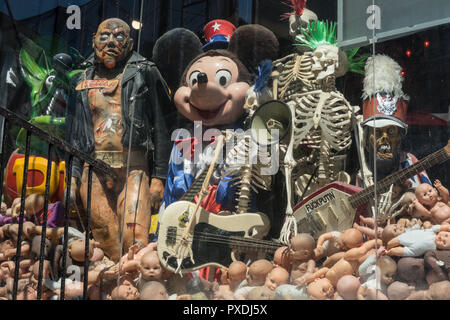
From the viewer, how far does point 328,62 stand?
11.8ft

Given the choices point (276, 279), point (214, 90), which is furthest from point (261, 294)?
point (214, 90)

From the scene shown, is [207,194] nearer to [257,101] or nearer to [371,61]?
[257,101]

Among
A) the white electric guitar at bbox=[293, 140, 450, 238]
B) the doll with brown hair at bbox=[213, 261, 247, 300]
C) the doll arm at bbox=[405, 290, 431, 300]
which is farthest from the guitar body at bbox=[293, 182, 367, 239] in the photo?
the doll arm at bbox=[405, 290, 431, 300]

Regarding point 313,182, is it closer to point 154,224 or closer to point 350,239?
point 350,239

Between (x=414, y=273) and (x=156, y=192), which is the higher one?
(x=156, y=192)

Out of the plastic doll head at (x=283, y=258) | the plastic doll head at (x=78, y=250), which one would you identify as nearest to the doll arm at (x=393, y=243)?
the plastic doll head at (x=283, y=258)

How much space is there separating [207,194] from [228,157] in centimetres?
23

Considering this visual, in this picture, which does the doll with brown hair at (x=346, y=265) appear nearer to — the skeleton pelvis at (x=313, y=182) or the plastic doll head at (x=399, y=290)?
the plastic doll head at (x=399, y=290)

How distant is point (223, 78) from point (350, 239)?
1177mm

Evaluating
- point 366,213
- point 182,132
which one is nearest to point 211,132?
point 182,132

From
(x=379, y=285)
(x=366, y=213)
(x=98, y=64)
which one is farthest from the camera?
(x=98, y=64)

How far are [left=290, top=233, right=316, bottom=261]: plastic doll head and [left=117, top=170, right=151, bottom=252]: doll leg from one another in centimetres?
85

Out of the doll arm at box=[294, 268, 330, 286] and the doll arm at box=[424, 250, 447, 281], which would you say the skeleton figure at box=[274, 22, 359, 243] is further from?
the doll arm at box=[424, 250, 447, 281]

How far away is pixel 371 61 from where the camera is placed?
3447 mm
